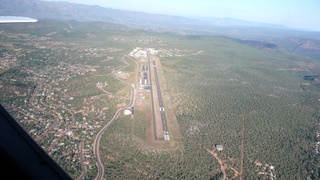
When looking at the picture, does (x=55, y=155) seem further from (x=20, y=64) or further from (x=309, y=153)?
(x=20, y=64)

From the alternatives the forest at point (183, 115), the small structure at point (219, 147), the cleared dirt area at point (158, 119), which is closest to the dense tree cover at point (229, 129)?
the forest at point (183, 115)

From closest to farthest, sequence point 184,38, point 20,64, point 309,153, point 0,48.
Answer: point 309,153, point 20,64, point 0,48, point 184,38

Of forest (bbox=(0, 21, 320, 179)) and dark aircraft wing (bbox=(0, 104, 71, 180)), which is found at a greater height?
dark aircraft wing (bbox=(0, 104, 71, 180))

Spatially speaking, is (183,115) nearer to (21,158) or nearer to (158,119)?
(158,119)

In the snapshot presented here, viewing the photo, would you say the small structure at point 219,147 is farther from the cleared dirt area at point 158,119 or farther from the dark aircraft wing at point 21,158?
the dark aircraft wing at point 21,158

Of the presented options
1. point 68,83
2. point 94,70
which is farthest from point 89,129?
point 94,70

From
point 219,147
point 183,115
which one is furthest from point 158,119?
point 219,147

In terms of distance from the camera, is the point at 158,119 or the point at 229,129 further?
the point at 158,119

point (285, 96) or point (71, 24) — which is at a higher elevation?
point (71, 24)

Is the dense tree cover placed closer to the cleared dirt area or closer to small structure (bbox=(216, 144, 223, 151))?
small structure (bbox=(216, 144, 223, 151))

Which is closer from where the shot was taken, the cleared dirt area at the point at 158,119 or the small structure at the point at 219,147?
the small structure at the point at 219,147

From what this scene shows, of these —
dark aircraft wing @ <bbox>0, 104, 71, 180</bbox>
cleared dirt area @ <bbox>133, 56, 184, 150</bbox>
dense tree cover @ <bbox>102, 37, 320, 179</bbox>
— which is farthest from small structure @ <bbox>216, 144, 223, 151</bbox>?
dark aircraft wing @ <bbox>0, 104, 71, 180</bbox>
